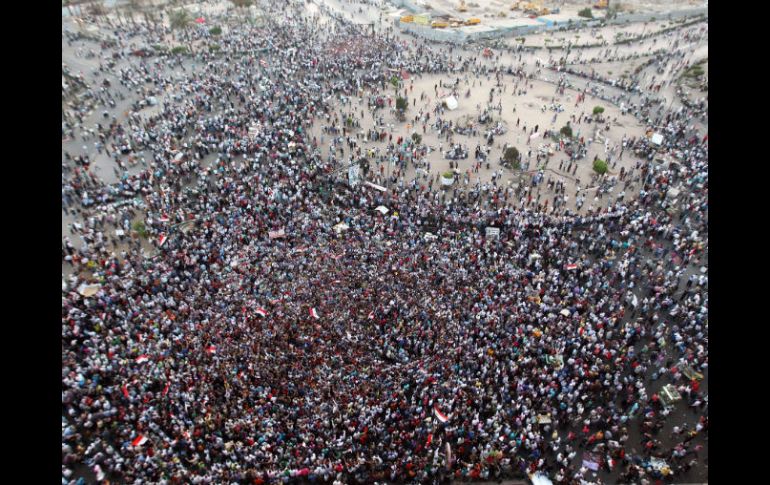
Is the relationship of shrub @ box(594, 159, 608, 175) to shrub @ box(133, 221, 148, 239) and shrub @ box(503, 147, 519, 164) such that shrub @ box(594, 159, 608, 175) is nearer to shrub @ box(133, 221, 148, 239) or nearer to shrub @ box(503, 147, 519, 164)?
shrub @ box(503, 147, 519, 164)

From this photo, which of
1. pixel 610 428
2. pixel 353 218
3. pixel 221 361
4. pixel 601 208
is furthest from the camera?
pixel 601 208

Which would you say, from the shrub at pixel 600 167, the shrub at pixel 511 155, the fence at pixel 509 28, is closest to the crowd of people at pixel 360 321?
the shrub at pixel 600 167

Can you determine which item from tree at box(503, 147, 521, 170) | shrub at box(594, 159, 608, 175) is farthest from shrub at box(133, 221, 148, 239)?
shrub at box(594, 159, 608, 175)

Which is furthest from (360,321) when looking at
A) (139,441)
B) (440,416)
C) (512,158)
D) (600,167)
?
(600,167)

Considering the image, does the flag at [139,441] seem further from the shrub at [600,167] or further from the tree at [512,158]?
the shrub at [600,167]

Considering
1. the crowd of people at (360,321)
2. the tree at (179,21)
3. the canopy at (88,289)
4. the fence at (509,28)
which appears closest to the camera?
the crowd of people at (360,321)

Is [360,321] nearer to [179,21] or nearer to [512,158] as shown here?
[512,158]

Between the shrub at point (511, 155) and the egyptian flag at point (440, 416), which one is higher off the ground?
the shrub at point (511, 155)

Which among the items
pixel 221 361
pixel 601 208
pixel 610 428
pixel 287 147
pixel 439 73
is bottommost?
pixel 610 428

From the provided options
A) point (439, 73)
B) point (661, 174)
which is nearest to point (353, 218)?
point (661, 174)
